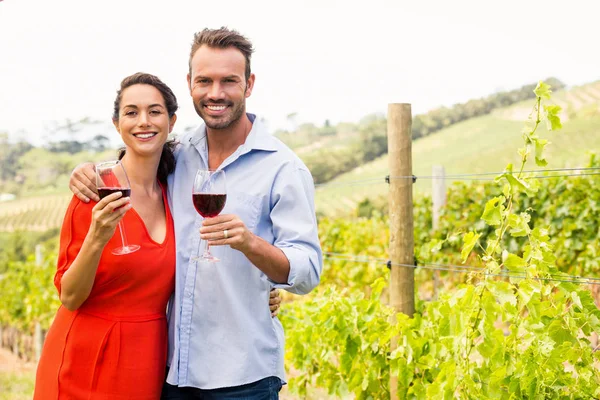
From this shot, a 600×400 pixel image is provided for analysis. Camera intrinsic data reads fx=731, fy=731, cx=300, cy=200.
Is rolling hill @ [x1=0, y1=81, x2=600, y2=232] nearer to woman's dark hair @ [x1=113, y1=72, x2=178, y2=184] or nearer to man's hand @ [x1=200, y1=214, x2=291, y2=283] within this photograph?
woman's dark hair @ [x1=113, y1=72, x2=178, y2=184]

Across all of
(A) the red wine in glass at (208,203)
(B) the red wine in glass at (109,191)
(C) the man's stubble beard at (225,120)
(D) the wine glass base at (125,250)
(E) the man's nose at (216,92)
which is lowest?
(D) the wine glass base at (125,250)

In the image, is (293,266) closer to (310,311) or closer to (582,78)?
(310,311)

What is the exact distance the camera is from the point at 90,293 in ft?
7.36

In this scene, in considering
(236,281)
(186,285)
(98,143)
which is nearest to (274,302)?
(236,281)

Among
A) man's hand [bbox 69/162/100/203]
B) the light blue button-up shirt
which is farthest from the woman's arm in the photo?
the light blue button-up shirt

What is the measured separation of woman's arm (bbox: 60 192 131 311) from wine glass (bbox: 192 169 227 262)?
20cm

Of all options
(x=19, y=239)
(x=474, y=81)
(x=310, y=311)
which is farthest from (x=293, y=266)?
(x=474, y=81)

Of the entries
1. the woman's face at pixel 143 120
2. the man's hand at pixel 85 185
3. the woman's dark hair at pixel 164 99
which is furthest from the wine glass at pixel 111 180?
the woman's dark hair at pixel 164 99

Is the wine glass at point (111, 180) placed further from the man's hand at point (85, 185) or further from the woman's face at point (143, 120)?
the woman's face at point (143, 120)

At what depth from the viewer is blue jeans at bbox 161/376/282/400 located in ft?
7.36

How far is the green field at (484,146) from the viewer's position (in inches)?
654

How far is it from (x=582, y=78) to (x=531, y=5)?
3.40m

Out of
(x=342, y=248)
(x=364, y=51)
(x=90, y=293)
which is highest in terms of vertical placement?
(x=364, y=51)

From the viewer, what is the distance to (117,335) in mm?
2246
